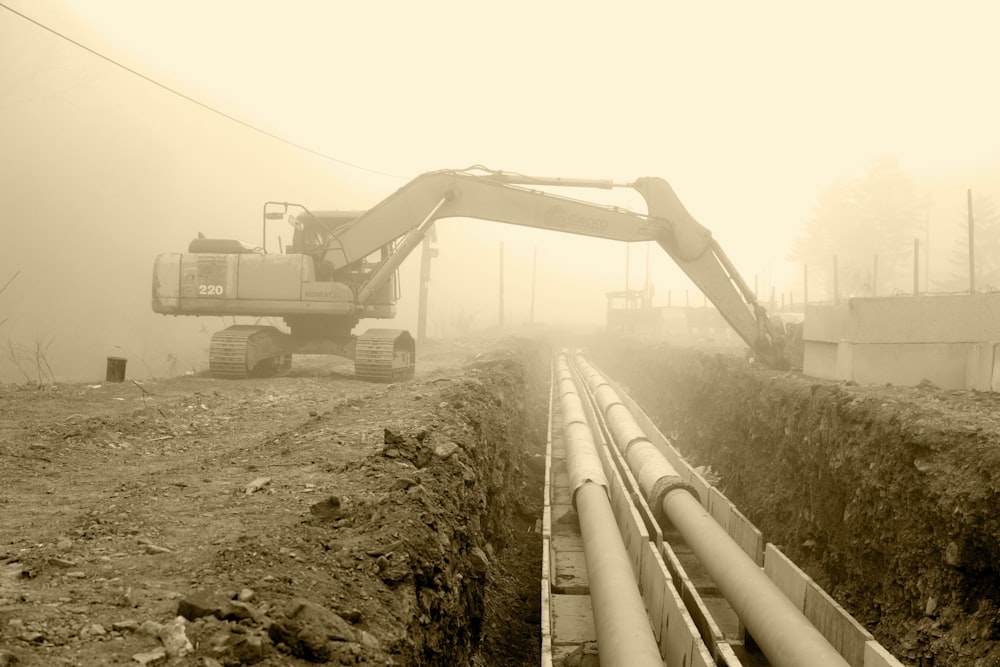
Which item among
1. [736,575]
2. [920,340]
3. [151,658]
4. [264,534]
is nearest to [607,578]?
[736,575]

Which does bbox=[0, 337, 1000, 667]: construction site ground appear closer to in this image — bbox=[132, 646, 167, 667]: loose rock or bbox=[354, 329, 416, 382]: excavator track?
bbox=[132, 646, 167, 667]: loose rock

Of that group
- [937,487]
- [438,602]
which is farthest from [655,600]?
[438,602]

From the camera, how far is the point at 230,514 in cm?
486

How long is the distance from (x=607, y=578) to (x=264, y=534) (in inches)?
133

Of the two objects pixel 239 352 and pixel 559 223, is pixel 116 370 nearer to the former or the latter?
pixel 239 352

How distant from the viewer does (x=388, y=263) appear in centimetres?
1445

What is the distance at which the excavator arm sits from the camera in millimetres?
13961

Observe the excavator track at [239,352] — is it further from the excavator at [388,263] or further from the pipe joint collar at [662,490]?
the pipe joint collar at [662,490]

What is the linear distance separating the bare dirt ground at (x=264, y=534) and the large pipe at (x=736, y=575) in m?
1.64

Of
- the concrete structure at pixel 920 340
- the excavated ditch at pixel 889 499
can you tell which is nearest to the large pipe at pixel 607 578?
the excavated ditch at pixel 889 499

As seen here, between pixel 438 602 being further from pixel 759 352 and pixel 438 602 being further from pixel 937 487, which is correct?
pixel 759 352

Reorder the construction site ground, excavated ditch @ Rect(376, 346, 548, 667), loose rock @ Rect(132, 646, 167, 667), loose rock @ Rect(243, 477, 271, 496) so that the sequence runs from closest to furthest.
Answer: loose rock @ Rect(132, 646, 167, 667) → the construction site ground → excavated ditch @ Rect(376, 346, 548, 667) → loose rock @ Rect(243, 477, 271, 496)

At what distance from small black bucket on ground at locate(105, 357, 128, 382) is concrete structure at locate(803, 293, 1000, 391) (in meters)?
11.1

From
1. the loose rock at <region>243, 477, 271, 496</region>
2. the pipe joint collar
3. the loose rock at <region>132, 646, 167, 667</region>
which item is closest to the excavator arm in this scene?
the pipe joint collar
